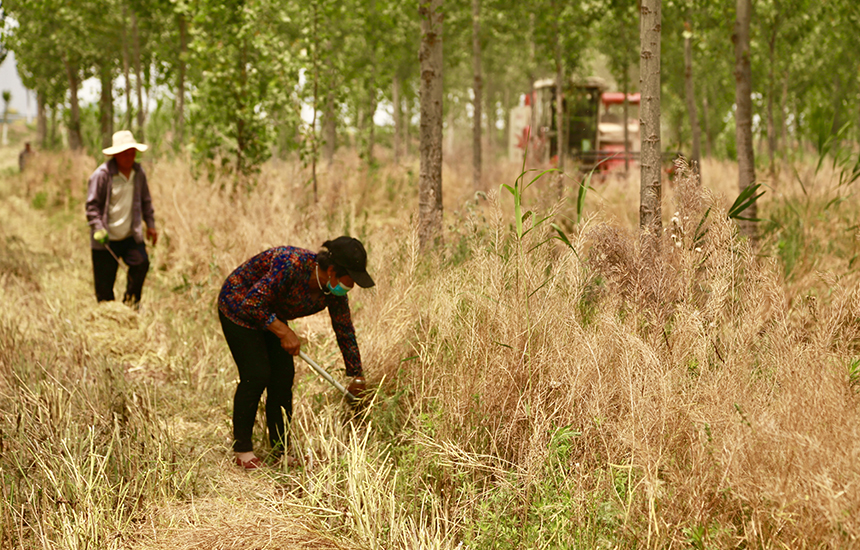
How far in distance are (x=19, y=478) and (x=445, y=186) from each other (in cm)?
984

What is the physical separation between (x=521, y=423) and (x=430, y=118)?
12.6 ft

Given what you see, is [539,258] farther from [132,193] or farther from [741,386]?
[132,193]

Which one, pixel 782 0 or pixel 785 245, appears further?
pixel 782 0

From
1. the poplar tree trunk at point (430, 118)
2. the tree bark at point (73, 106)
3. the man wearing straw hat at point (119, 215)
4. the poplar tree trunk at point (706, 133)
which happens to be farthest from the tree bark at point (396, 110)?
the man wearing straw hat at point (119, 215)

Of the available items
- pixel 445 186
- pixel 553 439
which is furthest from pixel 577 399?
pixel 445 186

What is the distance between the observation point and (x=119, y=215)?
607cm

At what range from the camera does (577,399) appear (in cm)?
312

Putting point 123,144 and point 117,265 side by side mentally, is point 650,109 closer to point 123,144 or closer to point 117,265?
point 123,144

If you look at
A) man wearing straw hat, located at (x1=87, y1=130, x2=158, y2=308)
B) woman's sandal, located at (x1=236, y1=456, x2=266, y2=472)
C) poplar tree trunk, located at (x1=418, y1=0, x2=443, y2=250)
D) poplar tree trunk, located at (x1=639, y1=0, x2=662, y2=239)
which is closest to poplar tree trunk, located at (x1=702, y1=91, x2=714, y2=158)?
poplar tree trunk, located at (x1=418, y1=0, x2=443, y2=250)

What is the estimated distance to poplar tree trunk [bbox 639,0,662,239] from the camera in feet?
13.5

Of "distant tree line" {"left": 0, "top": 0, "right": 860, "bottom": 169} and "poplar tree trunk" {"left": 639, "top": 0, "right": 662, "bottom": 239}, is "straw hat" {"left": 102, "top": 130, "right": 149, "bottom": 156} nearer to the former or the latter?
"distant tree line" {"left": 0, "top": 0, "right": 860, "bottom": 169}

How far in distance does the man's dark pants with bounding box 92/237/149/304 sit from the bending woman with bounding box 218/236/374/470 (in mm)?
2634

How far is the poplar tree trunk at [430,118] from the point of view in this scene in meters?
6.39

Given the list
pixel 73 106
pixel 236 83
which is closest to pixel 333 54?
pixel 236 83
